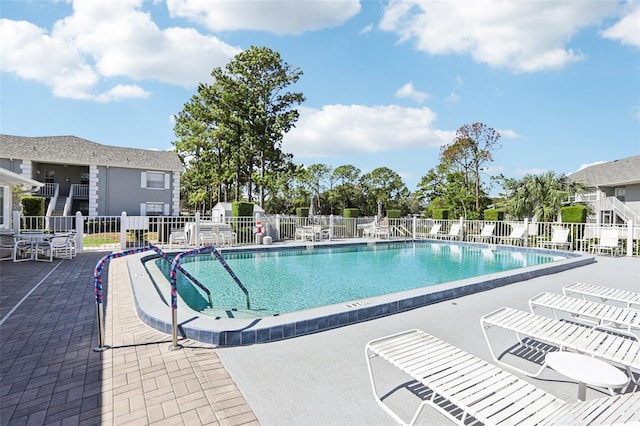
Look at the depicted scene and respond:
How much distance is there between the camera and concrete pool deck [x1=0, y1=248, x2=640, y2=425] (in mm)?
2412

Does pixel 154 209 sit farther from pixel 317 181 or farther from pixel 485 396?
pixel 485 396

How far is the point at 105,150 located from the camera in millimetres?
23828

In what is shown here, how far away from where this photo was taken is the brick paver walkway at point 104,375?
2389 millimetres

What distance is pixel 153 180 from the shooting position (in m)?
24.3

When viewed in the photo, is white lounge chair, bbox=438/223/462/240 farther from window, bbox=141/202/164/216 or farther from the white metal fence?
window, bbox=141/202/164/216

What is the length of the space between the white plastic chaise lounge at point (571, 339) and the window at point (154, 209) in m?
24.8

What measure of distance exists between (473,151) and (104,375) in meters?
30.4

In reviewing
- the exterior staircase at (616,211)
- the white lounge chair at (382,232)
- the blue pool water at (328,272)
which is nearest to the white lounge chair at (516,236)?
the blue pool water at (328,272)

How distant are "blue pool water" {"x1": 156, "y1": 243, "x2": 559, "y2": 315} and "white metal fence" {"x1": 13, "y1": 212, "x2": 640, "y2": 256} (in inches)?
74.9

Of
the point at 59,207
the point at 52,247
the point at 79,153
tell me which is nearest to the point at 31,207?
the point at 52,247

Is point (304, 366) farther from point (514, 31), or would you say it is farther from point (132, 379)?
point (514, 31)

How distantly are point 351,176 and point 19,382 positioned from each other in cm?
3682

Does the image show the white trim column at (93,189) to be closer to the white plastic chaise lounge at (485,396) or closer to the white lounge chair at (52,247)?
the white lounge chair at (52,247)

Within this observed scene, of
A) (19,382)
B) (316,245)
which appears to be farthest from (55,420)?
(316,245)
